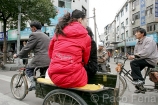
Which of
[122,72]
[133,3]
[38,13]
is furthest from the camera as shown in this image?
[133,3]

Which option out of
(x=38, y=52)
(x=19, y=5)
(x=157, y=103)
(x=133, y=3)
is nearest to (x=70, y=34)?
(x=38, y=52)

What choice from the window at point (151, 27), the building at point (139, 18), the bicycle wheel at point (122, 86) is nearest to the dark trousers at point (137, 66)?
the bicycle wheel at point (122, 86)

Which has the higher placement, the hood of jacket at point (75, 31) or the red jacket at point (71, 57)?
the hood of jacket at point (75, 31)

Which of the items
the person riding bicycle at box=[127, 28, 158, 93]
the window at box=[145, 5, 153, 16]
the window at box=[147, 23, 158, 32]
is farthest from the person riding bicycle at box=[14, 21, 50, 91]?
the window at box=[145, 5, 153, 16]

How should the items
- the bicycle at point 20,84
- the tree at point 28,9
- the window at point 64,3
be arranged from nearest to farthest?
the bicycle at point 20,84, the tree at point 28,9, the window at point 64,3

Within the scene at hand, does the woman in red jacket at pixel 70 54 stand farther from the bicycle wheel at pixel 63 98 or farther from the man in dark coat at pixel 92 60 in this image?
the man in dark coat at pixel 92 60

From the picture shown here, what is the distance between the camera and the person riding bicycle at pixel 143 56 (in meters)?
4.36

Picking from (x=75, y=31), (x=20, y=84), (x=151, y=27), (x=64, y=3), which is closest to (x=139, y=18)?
(x=151, y=27)

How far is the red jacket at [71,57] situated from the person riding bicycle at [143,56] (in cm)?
208

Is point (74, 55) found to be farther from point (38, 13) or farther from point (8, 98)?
point (38, 13)

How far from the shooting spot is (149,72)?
14.7 ft

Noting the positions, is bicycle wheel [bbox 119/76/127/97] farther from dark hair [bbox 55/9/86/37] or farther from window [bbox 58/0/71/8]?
window [bbox 58/0/71/8]

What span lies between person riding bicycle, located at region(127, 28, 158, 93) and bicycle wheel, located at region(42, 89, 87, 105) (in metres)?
2.17

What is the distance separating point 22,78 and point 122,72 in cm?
249
